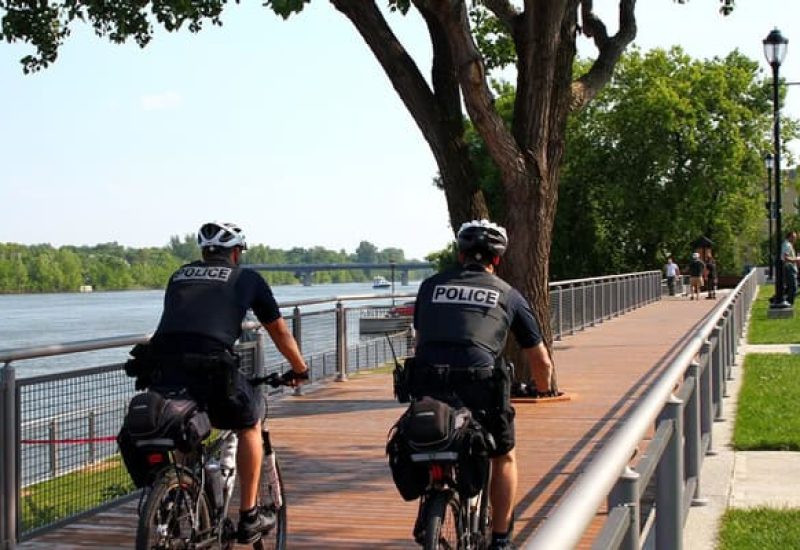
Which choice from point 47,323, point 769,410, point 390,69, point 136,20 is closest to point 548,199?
point 390,69

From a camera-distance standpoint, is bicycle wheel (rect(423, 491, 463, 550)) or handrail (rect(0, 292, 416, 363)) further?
handrail (rect(0, 292, 416, 363))

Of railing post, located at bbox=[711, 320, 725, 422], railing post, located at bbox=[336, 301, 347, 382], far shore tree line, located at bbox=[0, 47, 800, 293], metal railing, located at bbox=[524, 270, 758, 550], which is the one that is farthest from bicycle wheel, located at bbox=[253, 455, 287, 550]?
far shore tree line, located at bbox=[0, 47, 800, 293]

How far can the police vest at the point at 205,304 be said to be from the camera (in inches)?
221

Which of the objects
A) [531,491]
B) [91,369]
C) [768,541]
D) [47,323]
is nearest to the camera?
[768,541]

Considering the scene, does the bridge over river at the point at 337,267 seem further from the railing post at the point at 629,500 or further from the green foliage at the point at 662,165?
the railing post at the point at 629,500

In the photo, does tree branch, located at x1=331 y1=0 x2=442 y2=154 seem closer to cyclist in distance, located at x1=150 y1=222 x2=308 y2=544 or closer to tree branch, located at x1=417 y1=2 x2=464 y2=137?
tree branch, located at x1=417 y1=2 x2=464 y2=137

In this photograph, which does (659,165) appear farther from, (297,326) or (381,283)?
(381,283)

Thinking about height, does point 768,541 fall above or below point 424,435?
below

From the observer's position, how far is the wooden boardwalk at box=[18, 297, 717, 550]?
7.30 meters

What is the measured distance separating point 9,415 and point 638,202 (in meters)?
62.7

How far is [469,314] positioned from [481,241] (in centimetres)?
35

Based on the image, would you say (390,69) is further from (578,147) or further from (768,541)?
(578,147)

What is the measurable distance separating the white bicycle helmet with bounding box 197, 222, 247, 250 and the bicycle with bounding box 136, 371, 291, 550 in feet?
2.03

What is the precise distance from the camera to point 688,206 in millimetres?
67000
